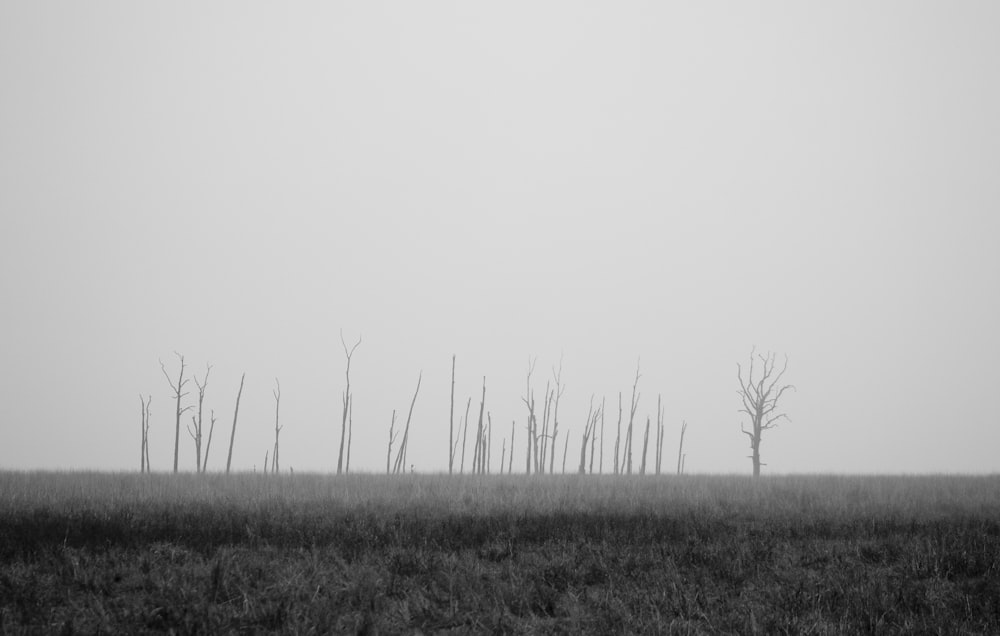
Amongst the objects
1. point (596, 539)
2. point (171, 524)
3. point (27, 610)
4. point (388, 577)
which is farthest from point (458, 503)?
point (27, 610)

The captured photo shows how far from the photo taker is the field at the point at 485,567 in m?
6.79

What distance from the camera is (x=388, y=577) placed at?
789 centimetres

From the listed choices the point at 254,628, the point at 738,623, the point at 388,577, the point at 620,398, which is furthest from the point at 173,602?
the point at 620,398

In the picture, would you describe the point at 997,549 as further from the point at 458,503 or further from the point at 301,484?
the point at 301,484

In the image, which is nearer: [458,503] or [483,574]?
[483,574]

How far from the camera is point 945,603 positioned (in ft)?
24.7

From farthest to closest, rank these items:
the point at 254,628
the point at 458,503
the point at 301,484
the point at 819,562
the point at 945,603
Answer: the point at 301,484, the point at 458,503, the point at 819,562, the point at 945,603, the point at 254,628

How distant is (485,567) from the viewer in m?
8.67

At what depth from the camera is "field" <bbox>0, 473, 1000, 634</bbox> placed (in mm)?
6793

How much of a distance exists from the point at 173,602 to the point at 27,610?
1349 millimetres

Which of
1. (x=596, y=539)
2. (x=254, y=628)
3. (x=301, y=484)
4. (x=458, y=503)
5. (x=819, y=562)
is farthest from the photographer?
(x=301, y=484)

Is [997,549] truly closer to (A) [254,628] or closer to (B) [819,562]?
(B) [819,562]

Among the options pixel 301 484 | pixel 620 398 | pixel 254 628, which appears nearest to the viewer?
pixel 254 628

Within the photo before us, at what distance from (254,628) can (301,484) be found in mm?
13553
